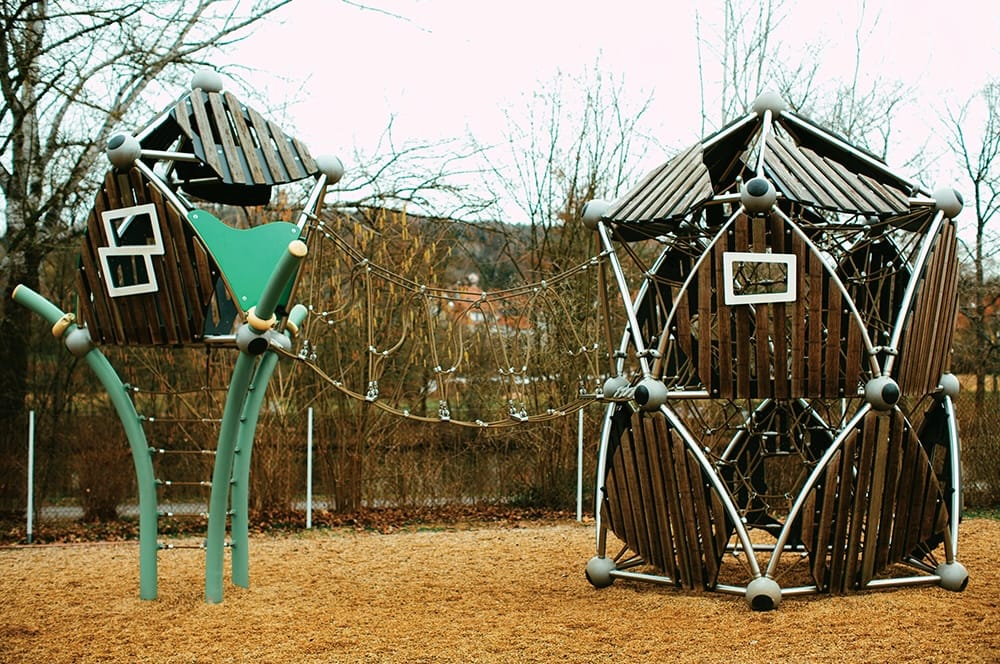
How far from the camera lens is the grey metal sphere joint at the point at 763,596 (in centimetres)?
621

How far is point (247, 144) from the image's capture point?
654 cm

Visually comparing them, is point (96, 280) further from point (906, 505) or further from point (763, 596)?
point (906, 505)

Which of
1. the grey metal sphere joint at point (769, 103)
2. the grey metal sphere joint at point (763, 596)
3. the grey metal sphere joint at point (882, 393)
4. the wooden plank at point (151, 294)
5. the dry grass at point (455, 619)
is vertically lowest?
the dry grass at point (455, 619)

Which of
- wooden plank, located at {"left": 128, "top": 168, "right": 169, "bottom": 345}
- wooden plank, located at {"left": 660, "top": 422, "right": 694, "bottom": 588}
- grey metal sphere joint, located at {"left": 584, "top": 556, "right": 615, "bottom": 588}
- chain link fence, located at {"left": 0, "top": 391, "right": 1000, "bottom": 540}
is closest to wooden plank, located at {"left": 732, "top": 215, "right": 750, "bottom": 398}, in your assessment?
wooden plank, located at {"left": 660, "top": 422, "right": 694, "bottom": 588}

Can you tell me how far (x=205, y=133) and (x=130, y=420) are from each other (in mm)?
1845

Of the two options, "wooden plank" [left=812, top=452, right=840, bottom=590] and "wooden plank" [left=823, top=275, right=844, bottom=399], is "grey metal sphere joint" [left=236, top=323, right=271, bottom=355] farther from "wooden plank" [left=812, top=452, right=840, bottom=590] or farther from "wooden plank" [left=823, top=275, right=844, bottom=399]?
"wooden plank" [left=812, top=452, right=840, bottom=590]

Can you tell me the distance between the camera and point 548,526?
11.7m

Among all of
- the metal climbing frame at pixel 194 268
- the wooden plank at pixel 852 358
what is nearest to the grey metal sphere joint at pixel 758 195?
the wooden plank at pixel 852 358

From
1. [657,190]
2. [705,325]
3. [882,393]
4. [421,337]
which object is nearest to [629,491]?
[705,325]

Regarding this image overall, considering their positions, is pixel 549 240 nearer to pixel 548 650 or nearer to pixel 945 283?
pixel 945 283

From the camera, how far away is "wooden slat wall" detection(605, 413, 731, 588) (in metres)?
6.46

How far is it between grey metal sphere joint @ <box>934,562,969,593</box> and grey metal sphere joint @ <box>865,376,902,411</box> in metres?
1.32

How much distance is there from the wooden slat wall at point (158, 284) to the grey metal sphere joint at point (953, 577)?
4919 millimetres

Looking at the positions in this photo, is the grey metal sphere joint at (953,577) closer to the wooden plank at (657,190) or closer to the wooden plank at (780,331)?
the wooden plank at (780,331)
